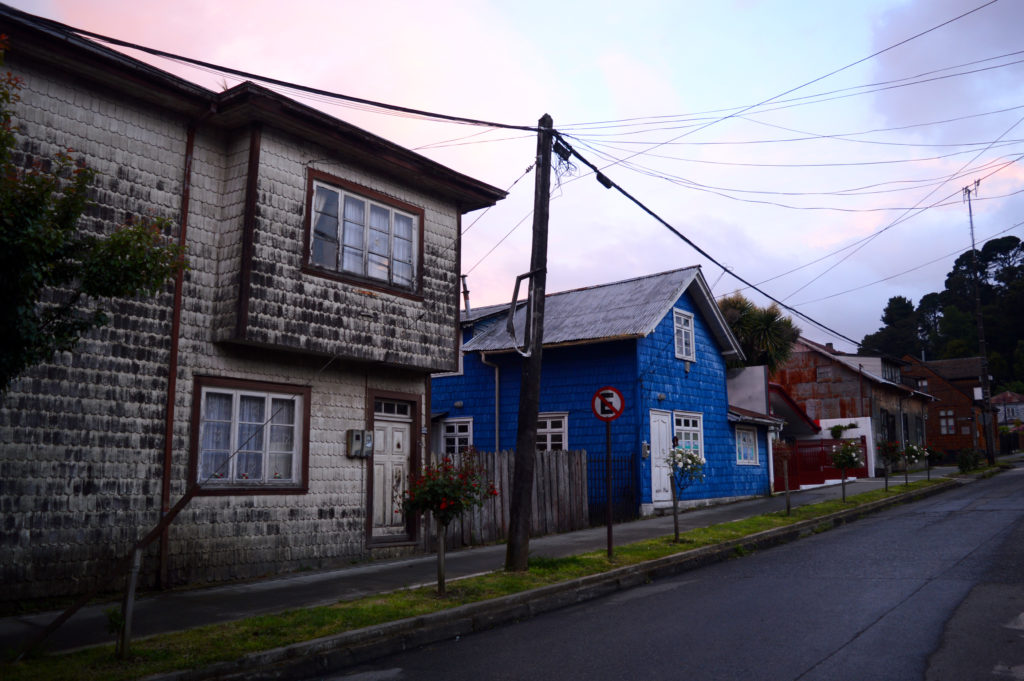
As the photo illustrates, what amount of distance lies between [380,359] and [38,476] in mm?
5252

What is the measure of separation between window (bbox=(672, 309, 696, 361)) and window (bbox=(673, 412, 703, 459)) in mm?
1708

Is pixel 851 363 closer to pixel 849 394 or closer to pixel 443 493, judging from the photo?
pixel 849 394

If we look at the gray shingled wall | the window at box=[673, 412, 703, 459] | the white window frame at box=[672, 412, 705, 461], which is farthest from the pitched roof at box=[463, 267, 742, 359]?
the gray shingled wall

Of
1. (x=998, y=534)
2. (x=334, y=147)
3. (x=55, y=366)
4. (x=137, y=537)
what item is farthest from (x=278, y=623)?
(x=998, y=534)

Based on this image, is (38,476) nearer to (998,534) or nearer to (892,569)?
(892,569)

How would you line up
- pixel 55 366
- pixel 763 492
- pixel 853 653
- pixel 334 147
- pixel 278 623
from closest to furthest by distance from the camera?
1. pixel 853 653
2. pixel 278 623
3. pixel 55 366
4. pixel 334 147
5. pixel 763 492

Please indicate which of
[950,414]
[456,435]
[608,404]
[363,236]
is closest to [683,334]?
[456,435]

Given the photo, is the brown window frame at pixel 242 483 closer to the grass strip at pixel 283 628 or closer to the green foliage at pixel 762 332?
the grass strip at pixel 283 628

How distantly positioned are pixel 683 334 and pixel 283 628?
17.3m

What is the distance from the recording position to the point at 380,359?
13094 mm

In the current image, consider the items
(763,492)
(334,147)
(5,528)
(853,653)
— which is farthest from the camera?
(763,492)

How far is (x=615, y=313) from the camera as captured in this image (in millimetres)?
21859

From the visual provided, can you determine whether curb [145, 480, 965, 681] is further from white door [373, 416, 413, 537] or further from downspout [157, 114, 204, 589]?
white door [373, 416, 413, 537]

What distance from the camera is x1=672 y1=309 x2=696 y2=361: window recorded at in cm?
2264
